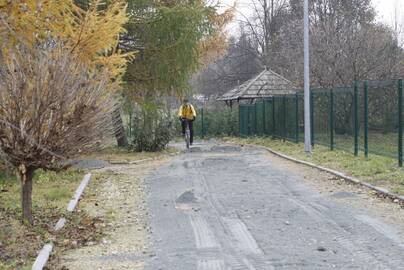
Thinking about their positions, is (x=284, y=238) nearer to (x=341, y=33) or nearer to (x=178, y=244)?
(x=178, y=244)

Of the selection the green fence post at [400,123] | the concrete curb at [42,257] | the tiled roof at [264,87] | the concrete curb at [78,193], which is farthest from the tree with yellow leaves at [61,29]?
the tiled roof at [264,87]

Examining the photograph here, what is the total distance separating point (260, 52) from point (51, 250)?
4653cm

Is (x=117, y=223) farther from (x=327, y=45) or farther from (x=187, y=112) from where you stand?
(x=327, y=45)

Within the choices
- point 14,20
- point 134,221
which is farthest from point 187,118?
point 134,221

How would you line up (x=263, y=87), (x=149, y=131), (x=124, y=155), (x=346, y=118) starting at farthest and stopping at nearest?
1. (x=263, y=87)
2. (x=149, y=131)
3. (x=124, y=155)
4. (x=346, y=118)

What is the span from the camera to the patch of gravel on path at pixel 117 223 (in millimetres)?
6641

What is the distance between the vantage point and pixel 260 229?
7.87 m

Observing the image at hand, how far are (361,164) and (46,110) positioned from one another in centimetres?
865

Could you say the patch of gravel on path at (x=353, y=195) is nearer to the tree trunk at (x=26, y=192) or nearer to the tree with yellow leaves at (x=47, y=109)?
the tree with yellow leaves at (x=47, y=109)

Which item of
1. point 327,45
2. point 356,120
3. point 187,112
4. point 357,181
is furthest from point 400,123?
point 327,45

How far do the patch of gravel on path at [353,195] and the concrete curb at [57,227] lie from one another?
4353mm

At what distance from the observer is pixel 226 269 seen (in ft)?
20.0

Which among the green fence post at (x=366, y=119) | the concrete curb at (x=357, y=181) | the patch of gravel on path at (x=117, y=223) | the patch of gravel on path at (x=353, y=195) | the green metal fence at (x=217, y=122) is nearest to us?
the patch of gravel on path at (x=117, y=223)

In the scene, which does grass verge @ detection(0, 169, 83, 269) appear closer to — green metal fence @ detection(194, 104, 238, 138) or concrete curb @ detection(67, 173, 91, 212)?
concrete curb @ detection(67, 173, 91, 212)
